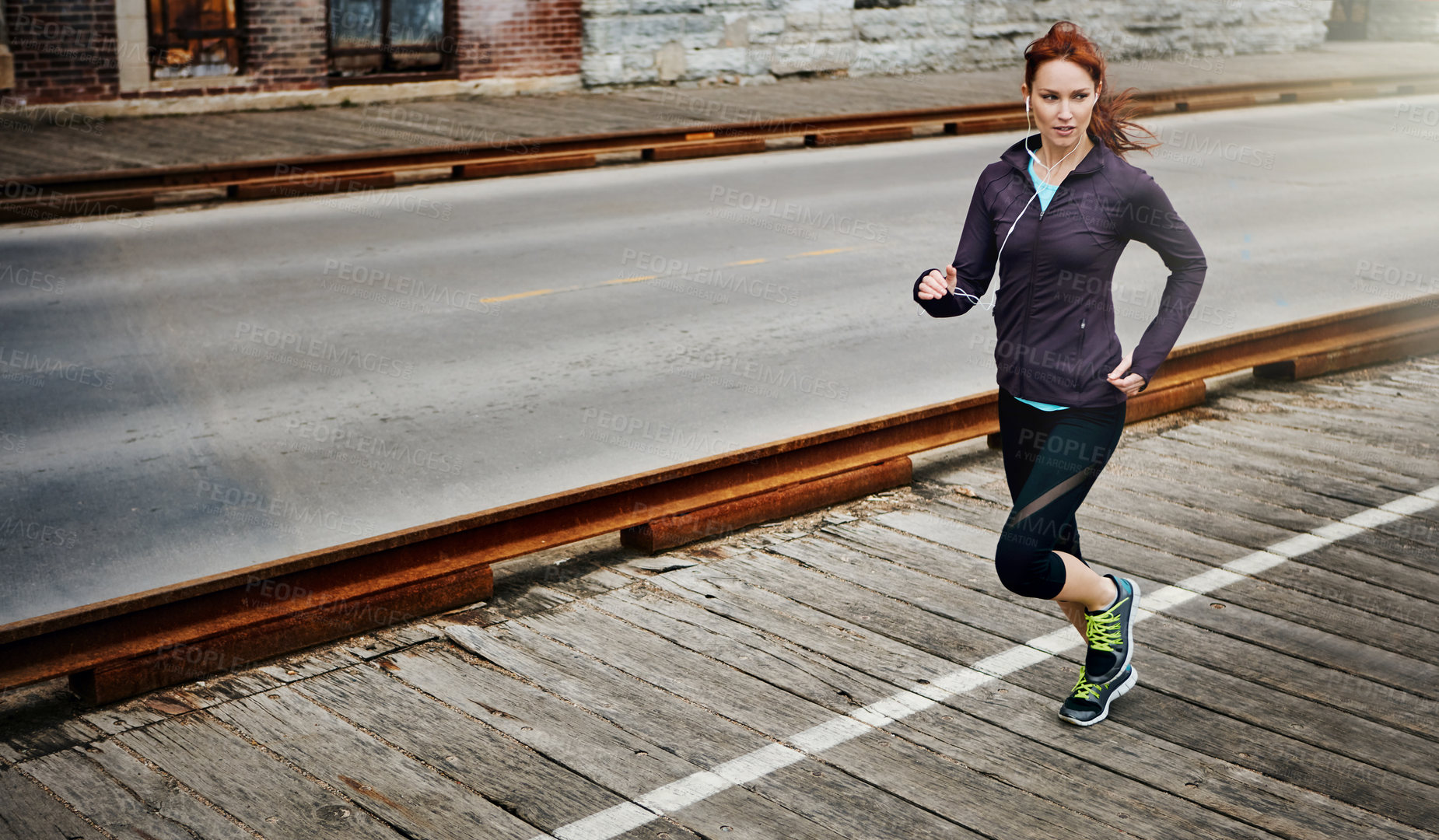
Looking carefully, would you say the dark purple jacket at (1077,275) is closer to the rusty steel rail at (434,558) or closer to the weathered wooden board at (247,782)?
the rusty steel rail at (434,558)

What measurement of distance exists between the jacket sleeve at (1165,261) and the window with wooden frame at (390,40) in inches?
730

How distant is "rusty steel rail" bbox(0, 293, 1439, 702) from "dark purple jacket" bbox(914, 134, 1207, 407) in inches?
81.0

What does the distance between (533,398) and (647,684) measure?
169 inches

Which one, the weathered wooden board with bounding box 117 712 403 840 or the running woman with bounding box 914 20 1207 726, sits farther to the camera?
the running woman with bounding box 914 20 1207 726

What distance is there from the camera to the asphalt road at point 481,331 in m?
7.27

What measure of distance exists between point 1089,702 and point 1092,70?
78.8 inches

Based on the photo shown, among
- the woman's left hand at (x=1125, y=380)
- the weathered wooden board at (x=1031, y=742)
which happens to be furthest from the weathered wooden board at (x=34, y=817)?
the woman's left hand at (x=1125, y=380)

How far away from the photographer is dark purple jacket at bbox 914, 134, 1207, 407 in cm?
421

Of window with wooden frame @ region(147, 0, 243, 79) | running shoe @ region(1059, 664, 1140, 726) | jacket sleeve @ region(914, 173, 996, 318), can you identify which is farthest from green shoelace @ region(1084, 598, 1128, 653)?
window with wooden frame @ region(147, 0, 243, 79)

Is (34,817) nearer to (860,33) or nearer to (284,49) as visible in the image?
(284,49)

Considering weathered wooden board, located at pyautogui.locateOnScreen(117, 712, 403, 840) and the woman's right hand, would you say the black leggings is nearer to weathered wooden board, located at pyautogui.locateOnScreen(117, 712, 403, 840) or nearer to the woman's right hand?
the woman's right hand

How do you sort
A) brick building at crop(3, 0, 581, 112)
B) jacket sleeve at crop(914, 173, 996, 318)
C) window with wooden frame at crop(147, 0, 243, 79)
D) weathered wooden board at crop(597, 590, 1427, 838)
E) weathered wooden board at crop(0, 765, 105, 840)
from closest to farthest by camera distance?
weathered wooden board at crop(0, 765, 105, 840), weathered wooden board at crop(597, 590, 1427, 838), jacket sleeve at crop(914, 173, 996, 318), brick building at crop(3, 0, 581, 112), window with wooden frame at crop(147, 0, 243, 79)

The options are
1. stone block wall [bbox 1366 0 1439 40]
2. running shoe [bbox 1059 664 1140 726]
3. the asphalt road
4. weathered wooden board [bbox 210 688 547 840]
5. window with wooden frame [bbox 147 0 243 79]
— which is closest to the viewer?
weathered wooden board [bbox 210 688 547 840]

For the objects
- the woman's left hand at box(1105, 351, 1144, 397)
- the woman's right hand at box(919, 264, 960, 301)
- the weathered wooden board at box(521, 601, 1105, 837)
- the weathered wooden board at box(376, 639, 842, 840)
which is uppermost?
the woman's right hand at box(919, 264, 960, 301)
